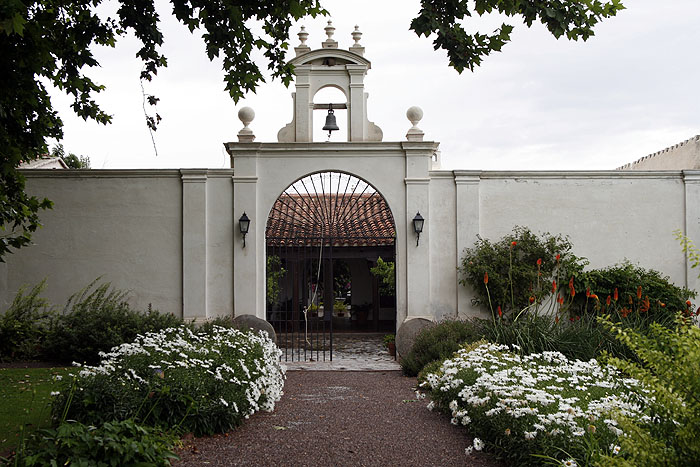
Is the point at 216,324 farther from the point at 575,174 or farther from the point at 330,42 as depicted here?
the point at 575,174

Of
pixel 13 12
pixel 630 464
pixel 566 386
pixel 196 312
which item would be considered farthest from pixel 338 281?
pixel 630 464

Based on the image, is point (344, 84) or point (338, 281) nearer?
point (344, 84)

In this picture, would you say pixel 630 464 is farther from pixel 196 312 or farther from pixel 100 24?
pixel 196 312

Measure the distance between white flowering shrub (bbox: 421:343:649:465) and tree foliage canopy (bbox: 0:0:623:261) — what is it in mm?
3094

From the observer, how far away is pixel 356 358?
477 inches

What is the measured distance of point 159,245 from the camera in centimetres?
1171

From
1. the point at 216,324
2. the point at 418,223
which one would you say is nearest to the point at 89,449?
the point at 216,324

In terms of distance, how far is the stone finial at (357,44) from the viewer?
11766 millimetres

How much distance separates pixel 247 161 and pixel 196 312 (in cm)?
298

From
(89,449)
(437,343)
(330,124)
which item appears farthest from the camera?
(330,124)

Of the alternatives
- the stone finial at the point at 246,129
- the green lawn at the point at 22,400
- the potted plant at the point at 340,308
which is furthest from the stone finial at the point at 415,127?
the potted plant at the point at 340,308

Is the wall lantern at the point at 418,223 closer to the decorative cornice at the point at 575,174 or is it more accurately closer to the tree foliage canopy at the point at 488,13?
the decorative cornice at the point at 575,174

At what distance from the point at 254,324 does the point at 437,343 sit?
3.42 meters

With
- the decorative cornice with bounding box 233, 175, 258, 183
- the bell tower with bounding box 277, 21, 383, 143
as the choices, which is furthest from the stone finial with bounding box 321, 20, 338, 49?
the decorative cornice with bounding box 233, 175, 258, 183
